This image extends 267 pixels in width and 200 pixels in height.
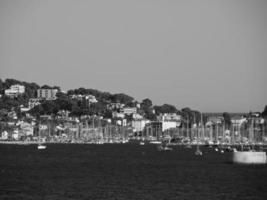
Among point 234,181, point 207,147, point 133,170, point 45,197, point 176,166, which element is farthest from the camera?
point 207,147

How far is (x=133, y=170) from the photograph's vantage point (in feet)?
321

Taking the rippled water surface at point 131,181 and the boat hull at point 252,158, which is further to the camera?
the boat hull at point 252,158

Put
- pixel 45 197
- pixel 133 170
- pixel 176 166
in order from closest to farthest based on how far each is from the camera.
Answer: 1. pixel 45 197
2. pixel 133 170
3. pixel 176 166

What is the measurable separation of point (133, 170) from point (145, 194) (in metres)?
28.6

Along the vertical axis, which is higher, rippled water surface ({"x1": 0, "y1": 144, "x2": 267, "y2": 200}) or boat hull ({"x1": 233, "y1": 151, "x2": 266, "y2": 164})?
boat hull ({"x1": 233, "y1": 151, "x2": 266, "y2": 164})

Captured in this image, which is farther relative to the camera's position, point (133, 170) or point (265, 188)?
point (133, 170)

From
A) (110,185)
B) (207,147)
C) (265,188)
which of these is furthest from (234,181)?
(207,147)

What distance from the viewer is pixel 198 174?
91188mm

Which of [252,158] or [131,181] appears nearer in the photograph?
[131,181]

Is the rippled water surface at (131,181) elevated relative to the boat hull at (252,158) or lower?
lower

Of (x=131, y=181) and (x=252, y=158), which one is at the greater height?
(x=252, y=158)

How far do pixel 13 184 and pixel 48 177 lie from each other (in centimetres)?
878

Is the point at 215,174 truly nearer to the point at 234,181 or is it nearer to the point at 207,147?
the point at 234,181

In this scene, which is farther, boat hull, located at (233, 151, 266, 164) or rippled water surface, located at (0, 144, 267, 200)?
boat hull, located at (233, 151, 266, 164)
